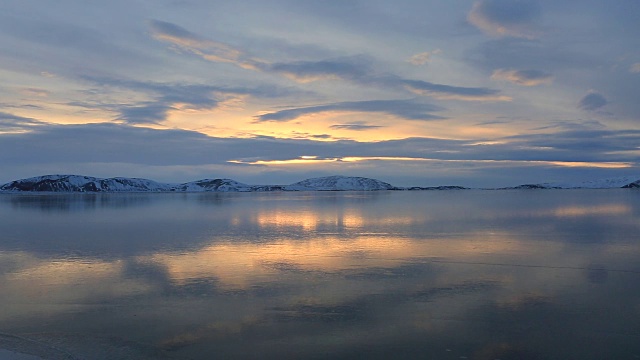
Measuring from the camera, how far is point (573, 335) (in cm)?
734

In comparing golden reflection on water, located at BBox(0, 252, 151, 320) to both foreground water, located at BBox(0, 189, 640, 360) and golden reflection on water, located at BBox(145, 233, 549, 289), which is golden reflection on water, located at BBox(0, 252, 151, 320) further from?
golden reflection on water, located at BBox(145, 233, 549, 289)

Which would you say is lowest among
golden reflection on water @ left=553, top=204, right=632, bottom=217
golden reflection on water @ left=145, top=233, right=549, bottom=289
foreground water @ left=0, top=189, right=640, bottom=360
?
→ foreground water @ left=0, top=189, right=640, bottom=360

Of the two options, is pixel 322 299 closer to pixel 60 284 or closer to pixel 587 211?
pixel 60 284

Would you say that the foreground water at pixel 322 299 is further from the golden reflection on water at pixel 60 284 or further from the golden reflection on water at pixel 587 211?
the golden reflection on water at pixel 587 211

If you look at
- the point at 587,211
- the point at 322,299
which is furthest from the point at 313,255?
the point at 587,211

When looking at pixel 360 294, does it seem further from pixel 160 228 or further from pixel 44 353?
pixel 160 228

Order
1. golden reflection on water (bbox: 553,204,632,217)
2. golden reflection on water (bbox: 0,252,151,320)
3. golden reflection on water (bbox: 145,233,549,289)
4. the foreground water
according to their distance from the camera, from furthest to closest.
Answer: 1. golden reflection on water (bbox: 553,204,632,217)
2. golden reflection on water (bbox: 145,233,549,289)
3. golden reflection on water (bbox: 0,252,151,320)
4. the foreground water

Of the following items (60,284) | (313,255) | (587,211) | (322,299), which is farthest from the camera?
(587,211)

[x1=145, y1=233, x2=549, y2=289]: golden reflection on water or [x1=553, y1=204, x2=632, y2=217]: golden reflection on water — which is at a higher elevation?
[x1=553, y1=204, x2=632, y2=217]: golden reflection on water

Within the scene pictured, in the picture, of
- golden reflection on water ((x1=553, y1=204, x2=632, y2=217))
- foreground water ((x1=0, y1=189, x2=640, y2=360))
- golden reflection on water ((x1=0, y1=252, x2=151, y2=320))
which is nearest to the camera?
foreground water ((x1=0, y1=189, x2=640, y2=360))

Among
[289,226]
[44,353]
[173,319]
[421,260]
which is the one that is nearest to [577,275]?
[421,260]

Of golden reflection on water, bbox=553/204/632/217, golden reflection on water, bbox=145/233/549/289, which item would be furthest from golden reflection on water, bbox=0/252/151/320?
golden reflection on water, bbox=553/204/632/217

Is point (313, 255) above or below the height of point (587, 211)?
below

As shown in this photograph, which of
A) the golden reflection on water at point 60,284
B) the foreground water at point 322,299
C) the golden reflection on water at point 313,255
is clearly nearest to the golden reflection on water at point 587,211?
the foreground water at point 322,299
